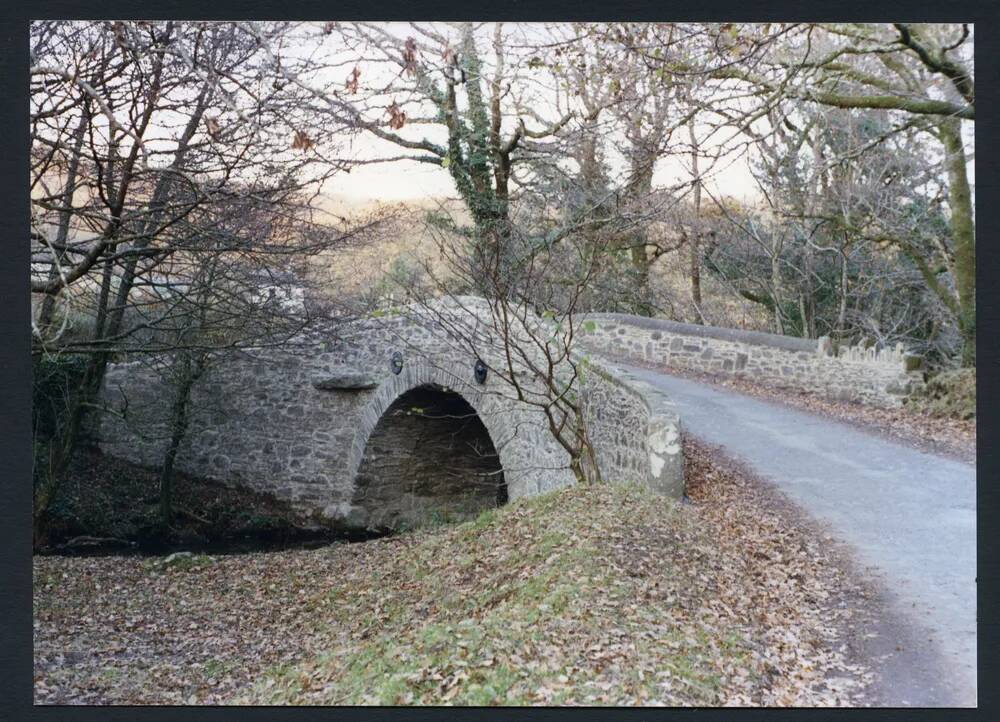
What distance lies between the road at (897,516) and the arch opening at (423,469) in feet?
10.1

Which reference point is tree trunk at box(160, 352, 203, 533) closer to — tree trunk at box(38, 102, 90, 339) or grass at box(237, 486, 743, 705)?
grass at box(237, 486, 743, 705)

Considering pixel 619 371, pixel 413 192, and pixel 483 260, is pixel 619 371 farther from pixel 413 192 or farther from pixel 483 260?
pixel 413 192

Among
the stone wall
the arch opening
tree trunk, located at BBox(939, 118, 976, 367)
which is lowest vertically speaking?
the arch opening

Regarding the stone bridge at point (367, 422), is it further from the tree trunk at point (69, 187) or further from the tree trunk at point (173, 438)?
the tree trunk at point (69, 187)

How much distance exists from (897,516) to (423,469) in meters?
6.86

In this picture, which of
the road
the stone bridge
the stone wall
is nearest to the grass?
the road

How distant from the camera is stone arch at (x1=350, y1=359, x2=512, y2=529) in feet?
33.9

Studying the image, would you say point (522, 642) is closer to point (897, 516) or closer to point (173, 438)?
point (897, 516)

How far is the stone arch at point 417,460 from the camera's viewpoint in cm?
1034

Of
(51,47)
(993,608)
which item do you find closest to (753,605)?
(993,608)

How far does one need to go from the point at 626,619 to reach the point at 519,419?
4.25 meters

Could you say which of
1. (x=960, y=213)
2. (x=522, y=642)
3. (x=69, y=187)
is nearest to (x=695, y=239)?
(x=960, y=213)

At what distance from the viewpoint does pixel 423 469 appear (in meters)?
11.2

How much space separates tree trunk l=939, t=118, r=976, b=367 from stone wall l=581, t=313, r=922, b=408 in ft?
7.55
